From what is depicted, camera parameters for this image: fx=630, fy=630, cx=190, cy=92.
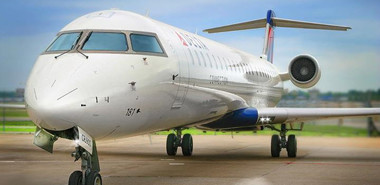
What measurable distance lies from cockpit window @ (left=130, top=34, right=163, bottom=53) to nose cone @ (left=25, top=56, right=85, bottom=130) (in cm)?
178

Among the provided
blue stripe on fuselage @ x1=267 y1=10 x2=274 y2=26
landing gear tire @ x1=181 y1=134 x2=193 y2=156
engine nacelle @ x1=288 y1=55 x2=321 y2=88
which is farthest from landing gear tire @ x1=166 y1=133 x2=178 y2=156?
blue stripe on fuselage @ x1=267 y1=10 x2=274 y2=26

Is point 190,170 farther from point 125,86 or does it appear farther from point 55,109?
point 55,109

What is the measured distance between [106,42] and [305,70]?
1095 cm

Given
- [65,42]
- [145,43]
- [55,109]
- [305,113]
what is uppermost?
[145,43]

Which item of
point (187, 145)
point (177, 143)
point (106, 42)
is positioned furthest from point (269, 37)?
point (106, 42)

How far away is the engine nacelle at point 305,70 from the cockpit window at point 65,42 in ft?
35.9

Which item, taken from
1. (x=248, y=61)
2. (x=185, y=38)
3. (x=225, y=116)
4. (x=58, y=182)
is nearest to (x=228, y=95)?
(x=225, y=116)

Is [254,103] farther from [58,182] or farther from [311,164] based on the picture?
[58,182]

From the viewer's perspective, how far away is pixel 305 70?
776 inches

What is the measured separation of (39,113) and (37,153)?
1027 centimetres

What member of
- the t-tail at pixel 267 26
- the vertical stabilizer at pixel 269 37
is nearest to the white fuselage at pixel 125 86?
the t-tail at pixel 267 26

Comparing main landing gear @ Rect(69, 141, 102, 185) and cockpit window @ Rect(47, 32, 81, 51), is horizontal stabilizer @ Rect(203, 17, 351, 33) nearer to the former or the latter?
cockpit window @ Rect(47, 32, 81, 51)

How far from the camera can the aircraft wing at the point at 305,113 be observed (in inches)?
663

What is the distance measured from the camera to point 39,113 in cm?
827
